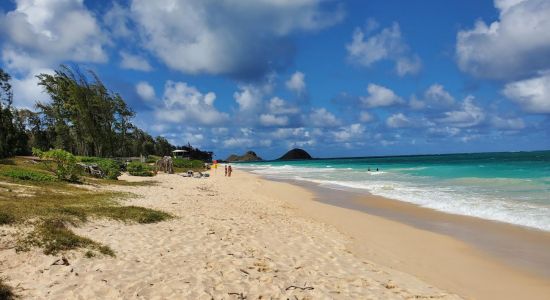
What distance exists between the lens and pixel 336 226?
40.5 feet

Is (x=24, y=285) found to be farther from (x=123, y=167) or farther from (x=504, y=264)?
(x=123, y=167)

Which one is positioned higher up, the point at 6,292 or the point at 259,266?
the point at 6,292

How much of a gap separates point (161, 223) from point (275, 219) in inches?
159

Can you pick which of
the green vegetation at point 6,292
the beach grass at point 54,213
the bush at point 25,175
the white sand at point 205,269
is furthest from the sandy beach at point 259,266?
the bush at point 25,175

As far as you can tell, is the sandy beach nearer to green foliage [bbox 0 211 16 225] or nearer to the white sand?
the white sand

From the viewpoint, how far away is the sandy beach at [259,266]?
18.4 ft

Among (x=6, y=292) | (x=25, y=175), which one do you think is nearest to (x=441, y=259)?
(x=6, y=292)

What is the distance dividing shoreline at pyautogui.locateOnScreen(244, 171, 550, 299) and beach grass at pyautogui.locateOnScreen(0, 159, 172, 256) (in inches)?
226

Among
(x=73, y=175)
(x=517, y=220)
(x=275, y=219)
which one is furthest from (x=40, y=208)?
(x=517, y=220)

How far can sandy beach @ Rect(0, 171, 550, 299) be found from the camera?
5.62 meters

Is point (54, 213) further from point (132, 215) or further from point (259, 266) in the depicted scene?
point (259, 266)

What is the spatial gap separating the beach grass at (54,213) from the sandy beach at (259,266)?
1.20ft

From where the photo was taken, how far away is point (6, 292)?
16.3 feet

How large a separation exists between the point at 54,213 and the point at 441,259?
9.12 meters
